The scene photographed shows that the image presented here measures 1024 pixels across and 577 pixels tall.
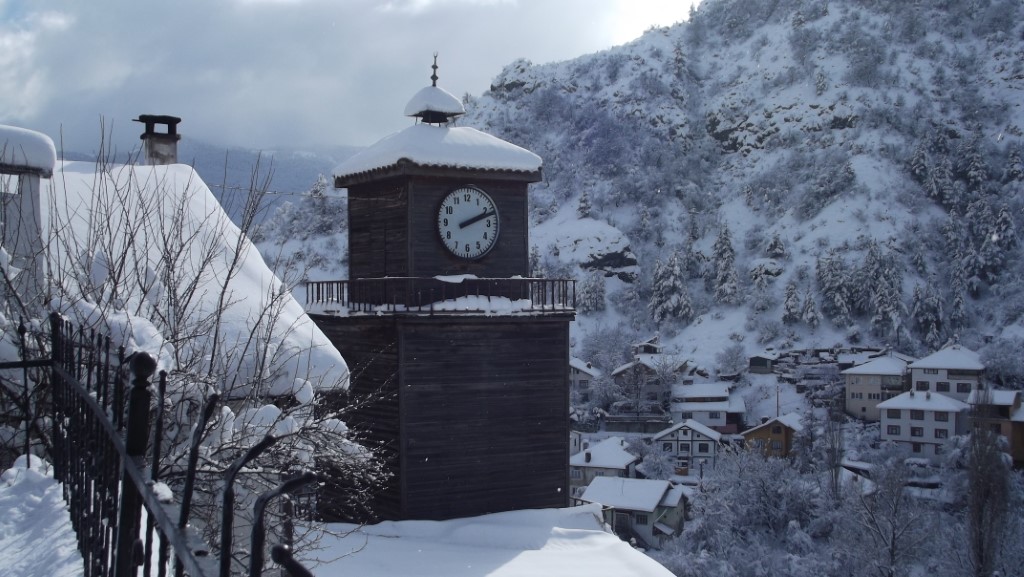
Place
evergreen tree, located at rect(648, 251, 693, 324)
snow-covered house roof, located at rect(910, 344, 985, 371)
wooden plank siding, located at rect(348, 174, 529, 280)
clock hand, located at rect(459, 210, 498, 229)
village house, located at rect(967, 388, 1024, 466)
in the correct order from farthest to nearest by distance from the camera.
Result: evergreen tree, located at rect(648, 251, 693, 324), snow-covered house roof, located at rect(910, 344, 985, 371), village house, located at rect(967, 388, 1024, 466), clock hand, located at rect(459, 210, 498, 229), wooden plank siding, located at rect(348, 174, 529, 280)

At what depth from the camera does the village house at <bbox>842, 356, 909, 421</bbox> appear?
46812 millimetres

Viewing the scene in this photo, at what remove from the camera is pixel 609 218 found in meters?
79.1

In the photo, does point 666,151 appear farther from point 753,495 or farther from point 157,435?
point 157,435

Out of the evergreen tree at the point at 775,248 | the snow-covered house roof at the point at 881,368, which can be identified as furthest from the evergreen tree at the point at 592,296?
the snow-covered house roof at the point at 881,368

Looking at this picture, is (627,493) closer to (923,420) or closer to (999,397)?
(923,420)

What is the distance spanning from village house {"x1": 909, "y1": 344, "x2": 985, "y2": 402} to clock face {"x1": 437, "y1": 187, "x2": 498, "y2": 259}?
40171 mm

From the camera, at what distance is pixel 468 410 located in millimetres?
13719

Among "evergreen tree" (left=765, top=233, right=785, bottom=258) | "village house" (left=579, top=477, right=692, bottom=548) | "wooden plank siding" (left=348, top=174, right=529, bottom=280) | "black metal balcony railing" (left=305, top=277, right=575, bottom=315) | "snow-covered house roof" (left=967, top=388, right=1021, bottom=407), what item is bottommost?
"village house" (left=579, top=477, right=692, bottom=548)

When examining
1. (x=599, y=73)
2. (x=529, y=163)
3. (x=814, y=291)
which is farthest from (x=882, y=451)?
(x=599, y=73)

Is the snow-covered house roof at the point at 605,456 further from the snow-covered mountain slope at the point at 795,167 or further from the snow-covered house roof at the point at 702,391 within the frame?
the snow-covered mountain slope at the point at 795,167

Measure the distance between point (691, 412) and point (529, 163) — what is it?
37.4m

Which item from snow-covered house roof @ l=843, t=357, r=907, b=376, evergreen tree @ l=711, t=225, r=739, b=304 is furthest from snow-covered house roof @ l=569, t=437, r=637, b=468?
evergreen tree @ l=711, t=225, r=739, b=304

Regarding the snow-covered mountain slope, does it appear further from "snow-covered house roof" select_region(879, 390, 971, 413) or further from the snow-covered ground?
the snow-covered ground

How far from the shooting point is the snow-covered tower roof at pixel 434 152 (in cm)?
1375
